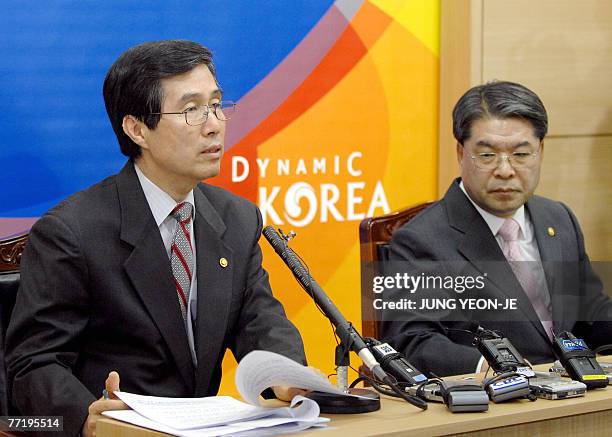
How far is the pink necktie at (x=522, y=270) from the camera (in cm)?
311

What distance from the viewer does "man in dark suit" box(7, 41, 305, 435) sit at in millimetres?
2387

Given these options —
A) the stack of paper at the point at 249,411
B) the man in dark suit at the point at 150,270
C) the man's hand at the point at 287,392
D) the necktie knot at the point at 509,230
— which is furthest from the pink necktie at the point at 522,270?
the stack of paper at the point at 249,411

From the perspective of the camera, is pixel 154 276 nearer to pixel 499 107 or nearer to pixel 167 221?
pixel 167 221

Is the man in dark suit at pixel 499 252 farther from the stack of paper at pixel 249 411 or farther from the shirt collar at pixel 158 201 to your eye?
the stack of paper at pixel 249 411

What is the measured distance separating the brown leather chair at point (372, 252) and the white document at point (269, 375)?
4.00 ft

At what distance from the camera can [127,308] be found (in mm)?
2436

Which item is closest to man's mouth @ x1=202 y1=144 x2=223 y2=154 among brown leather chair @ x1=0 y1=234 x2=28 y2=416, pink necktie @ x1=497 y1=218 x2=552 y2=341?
brown leather chair @ x1=0 y1=234 x2=28 y2=416

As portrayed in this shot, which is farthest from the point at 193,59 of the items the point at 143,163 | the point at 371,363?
the point at 371,363

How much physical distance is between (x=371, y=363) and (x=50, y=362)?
80 centimetres

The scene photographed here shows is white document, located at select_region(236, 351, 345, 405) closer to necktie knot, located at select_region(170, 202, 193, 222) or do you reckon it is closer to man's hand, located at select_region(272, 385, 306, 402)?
man's hand, located at select_region(272, 385, 306, 402)

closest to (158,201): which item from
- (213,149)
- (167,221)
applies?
(167,221)

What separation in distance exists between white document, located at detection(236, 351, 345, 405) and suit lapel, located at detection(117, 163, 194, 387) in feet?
1.93

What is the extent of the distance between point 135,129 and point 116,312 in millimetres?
500

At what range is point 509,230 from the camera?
10.4 feet
